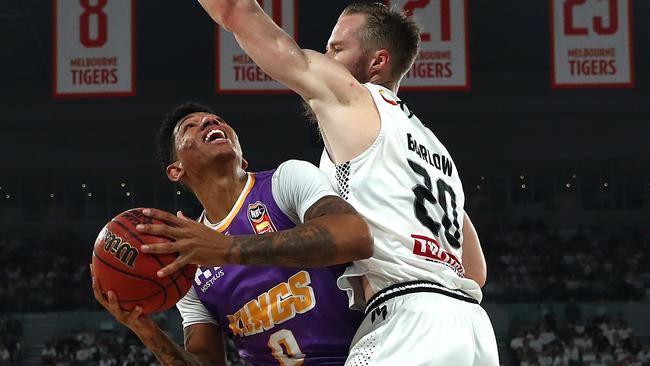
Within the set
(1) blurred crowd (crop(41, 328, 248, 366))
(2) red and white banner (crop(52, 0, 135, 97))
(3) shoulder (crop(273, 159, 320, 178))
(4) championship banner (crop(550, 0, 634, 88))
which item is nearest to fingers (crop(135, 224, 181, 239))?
(3) shoulder (crop(273, 159, 320, 178))

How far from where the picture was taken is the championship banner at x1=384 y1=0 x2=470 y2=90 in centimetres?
977

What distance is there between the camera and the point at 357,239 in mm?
2877

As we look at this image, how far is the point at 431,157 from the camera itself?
134 inches

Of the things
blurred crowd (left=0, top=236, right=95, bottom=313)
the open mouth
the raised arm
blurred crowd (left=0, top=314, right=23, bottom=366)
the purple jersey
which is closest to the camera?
the raised arm

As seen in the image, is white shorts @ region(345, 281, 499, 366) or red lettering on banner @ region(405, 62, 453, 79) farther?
red lettering on banner @ region(405, 62, 453, 79)

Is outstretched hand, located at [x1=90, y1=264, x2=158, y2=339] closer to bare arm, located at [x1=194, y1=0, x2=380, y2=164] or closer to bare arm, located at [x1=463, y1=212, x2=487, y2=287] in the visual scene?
bare arm, located at [x1=194, y1=0, x2=380, y2=164]

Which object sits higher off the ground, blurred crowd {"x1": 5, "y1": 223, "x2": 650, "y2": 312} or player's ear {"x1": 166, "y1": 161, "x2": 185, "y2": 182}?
player's ear {"x1": 166, "y1": 161, "x2": 185, "y2": 182}

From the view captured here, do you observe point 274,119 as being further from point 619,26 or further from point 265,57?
point 265,57

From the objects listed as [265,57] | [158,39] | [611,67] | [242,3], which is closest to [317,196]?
[265,57]

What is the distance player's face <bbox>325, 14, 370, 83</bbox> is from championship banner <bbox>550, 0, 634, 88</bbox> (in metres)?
6.87

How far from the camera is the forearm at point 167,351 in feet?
11.3

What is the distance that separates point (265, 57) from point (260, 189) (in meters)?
0.60

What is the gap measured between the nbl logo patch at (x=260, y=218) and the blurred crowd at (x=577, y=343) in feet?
41.1

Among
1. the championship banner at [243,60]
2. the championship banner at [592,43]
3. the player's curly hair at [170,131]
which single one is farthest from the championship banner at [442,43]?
the player's curly hair at [170,131]
